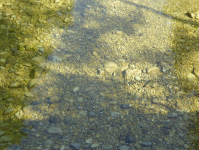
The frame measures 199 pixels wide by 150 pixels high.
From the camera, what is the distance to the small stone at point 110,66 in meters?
2.72

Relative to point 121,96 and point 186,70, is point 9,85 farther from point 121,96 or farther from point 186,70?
point 186,70

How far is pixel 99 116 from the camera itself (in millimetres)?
2201

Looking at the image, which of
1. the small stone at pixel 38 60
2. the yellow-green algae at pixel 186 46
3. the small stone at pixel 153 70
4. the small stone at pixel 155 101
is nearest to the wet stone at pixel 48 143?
the small stone at pixel 38 60

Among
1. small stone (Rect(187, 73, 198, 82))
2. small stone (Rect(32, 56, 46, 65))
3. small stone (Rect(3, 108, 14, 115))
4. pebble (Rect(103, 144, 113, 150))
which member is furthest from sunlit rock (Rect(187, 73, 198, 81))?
small stone (Rect(3, 108, 14, 115))

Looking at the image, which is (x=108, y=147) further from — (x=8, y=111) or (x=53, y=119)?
(x=8, y=111)

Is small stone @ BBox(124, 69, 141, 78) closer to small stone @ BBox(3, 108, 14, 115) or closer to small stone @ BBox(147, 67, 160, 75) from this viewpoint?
small stone @ BBox(147, 67, 160, 75)

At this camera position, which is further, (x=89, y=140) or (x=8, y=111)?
(x=8, y=111)

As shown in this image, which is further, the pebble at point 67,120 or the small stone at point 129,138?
the pebble at point 67,120

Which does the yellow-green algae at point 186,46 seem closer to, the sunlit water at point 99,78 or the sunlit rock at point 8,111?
the sunlit water at point 99,78

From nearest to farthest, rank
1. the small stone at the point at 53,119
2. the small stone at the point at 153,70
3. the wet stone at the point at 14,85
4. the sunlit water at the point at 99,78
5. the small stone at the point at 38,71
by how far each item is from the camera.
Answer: the sunlit water at the point at 99,78, the small stone at the point at 53,119, the wet stone at the point at 14,85, the small stone at the point at 38,71, the small stone at the point at 153,70

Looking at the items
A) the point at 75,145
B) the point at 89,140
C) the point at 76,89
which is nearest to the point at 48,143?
the point at 75,145

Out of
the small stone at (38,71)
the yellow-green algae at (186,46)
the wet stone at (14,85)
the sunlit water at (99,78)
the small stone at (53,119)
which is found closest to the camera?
the sunlit water at (99,78)

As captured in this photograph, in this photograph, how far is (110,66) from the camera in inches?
109

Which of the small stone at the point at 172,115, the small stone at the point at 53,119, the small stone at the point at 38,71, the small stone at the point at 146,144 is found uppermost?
the small stone at the point at 172,115
